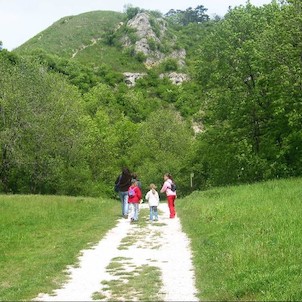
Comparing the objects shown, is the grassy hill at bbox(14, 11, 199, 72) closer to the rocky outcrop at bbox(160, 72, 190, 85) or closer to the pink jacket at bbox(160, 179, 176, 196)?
the rocky outcrop at bbox(160, 72, 190, 85)

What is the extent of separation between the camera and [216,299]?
7.59m

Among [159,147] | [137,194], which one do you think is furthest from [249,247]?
[159,147]

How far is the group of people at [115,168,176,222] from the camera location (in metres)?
18.6

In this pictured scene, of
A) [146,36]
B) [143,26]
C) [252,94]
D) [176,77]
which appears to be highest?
[143,26]

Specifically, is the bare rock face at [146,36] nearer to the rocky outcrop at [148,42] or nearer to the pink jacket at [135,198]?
the rocky outcrop at [148,42]

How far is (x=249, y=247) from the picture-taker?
10.1m

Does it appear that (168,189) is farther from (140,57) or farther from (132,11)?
(132,11)

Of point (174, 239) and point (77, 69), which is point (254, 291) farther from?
point (77, 69)

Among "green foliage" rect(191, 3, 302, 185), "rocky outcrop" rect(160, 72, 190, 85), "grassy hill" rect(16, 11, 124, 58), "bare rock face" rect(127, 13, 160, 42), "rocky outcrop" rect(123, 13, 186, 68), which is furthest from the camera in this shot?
"grassy hill" rect(16, 11, 124, 58)

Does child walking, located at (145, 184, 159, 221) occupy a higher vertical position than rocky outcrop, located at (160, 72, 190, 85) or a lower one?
→ lower

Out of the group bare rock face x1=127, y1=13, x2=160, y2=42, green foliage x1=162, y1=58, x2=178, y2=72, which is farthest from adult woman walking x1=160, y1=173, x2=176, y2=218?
bare rock face x1=127, y1=13, x2=160, y2=42

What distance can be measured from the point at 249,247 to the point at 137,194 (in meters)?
9.41

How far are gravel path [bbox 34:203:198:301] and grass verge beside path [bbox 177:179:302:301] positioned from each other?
0.35 meters

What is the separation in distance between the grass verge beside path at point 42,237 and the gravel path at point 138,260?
1.43 ft
